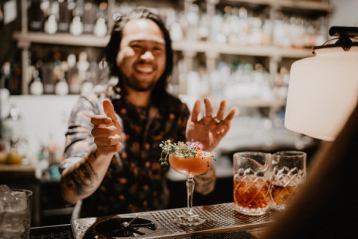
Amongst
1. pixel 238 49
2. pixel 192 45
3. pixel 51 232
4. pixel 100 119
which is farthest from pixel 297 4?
pixel 51 232

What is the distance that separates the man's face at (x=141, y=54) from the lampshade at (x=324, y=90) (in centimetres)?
104

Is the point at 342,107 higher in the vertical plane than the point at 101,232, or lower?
higher

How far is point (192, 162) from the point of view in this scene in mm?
1248

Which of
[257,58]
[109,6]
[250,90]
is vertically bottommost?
[250,90]

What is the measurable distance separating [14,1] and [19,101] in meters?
0.97

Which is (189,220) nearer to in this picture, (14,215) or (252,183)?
(252,183)

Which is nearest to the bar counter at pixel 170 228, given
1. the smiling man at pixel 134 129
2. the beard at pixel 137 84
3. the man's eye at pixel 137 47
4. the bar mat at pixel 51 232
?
the bar mat at pixel 51 232

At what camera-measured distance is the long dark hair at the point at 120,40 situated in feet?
7.10

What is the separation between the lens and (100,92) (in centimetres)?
209

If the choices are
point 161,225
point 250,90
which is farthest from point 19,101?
point 161,225

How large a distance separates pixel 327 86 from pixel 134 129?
1.26 meters

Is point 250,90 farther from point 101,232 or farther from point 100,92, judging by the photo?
point 101,232

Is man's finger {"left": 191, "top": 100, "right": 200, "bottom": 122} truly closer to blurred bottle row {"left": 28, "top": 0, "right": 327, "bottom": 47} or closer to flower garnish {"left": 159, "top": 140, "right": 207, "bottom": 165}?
flower garnish {"left": 159, "top": 140, "right": 207, "bottom": 165}

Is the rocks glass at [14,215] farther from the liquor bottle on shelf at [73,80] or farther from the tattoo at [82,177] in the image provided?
the liquor bottle on shelf at [73,80]
